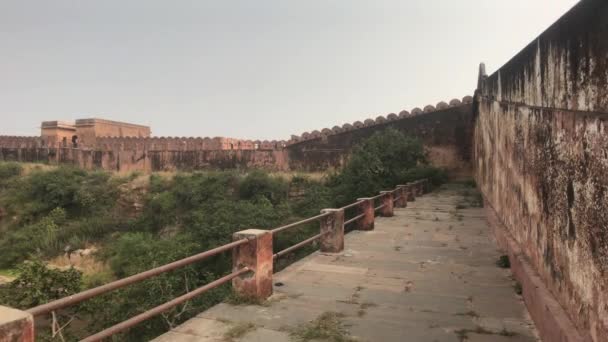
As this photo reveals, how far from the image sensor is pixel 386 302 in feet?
16.4

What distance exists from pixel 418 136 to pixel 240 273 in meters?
17.5

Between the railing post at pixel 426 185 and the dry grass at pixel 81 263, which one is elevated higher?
the railing post at pixel 426 185

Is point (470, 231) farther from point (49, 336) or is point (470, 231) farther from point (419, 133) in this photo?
point (419, 133)

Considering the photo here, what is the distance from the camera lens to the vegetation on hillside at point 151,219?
10.0 m

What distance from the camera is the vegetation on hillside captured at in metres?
10.0

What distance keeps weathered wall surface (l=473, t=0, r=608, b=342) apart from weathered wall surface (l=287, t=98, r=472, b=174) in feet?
52.6

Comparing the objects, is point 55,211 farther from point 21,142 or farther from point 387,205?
point 387,205

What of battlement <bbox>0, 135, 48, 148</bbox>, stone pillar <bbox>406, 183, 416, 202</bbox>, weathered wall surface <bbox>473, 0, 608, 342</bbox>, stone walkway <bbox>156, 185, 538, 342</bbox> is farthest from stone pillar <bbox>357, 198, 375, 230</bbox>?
battlement <bbox>0, 135, 48, 148</bbox>

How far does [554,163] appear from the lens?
3.61 m

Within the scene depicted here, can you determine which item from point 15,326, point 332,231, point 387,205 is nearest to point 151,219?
point 387,205

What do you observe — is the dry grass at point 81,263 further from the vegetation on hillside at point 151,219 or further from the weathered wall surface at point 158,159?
the weathered wall surface at point 158,159

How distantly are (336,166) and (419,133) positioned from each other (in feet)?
13.5

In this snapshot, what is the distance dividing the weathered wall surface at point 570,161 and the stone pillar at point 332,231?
292 cm

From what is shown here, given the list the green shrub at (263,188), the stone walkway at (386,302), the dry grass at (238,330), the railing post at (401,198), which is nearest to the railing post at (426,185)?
the railing post at (401,198)
